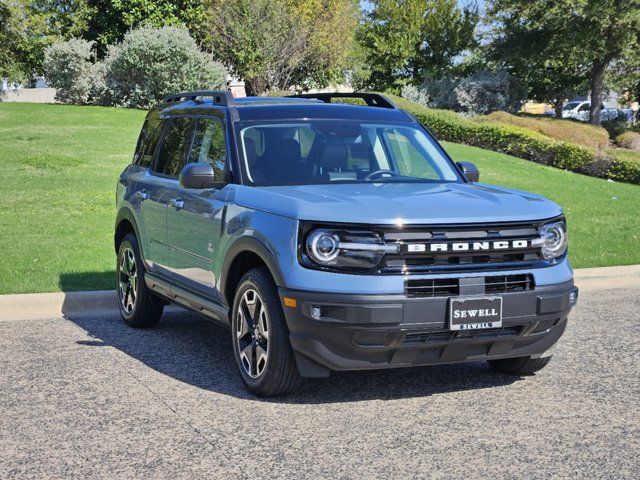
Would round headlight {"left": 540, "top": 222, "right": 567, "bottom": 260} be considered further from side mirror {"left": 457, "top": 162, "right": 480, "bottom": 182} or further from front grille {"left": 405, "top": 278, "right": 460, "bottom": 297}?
side mirror {"left": 457, "top": 162, "right": 480, "bottom": 182}

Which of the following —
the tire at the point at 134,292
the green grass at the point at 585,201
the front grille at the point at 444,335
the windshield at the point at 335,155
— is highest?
the windshield at the point at 335,155

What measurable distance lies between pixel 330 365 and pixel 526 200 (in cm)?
169

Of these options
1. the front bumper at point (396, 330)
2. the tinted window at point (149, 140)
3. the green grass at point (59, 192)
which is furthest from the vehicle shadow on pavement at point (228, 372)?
the green grass at point (59, 192)

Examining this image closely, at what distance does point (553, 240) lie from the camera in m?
6.47

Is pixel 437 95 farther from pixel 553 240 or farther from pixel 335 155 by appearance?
pixel 553 240

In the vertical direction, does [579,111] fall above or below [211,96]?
below

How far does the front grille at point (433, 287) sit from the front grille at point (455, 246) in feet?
0.24

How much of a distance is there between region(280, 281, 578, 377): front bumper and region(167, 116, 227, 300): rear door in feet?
4.08

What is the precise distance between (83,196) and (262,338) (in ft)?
37.8

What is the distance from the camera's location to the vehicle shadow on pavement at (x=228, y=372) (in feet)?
21.9

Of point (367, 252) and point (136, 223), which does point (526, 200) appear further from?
point (136, 223)

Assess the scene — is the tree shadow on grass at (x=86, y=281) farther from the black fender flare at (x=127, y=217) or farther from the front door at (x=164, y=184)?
the front door at (x=164, y=184)

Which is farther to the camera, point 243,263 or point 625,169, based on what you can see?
point 625,169

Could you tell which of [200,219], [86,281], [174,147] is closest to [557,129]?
[86,281]
